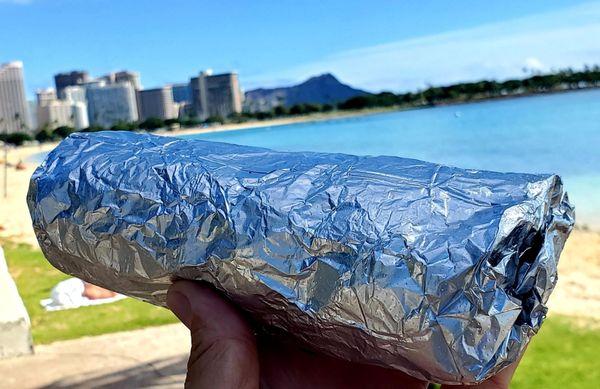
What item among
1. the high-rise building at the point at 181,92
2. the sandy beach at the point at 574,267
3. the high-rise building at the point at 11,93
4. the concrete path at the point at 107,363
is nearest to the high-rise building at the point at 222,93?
the high-rise building at the point at 11,93

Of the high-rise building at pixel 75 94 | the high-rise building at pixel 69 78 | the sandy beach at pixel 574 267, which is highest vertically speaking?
the high-rise building at pixel 69 78

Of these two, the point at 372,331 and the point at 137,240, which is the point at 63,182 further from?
the point at 372,331

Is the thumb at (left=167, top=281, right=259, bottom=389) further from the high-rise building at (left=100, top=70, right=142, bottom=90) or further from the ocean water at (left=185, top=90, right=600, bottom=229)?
the high-rise building at (left=100, top=70, right=142, bottom=90)

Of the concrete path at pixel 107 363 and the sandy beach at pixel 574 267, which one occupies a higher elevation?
the concrete path at pixel 107 363

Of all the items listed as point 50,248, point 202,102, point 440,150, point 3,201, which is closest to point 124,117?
point 202,102

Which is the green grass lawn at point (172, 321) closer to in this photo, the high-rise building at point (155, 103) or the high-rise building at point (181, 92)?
the high-rise building at point (155, 103)

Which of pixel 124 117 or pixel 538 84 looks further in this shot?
pixel 124 117
